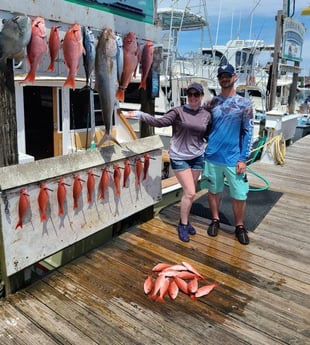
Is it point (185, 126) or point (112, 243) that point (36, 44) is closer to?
point (185, 126)

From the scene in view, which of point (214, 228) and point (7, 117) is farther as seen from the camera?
point (214, 228)

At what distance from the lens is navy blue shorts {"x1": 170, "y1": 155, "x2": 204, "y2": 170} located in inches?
139

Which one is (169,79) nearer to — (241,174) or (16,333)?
(241,174)

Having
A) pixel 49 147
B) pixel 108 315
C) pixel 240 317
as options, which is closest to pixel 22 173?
pixel 108 315

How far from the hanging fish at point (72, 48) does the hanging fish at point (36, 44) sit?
166 millimetres

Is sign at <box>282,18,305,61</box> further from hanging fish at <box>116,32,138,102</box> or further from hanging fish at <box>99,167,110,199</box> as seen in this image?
hanging fish at <box>99,167,110,199</box>

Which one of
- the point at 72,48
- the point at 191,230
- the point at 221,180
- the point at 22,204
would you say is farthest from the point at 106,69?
the point at 191,230

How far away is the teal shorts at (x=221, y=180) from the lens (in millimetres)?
3561

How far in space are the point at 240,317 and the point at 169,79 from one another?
13.0 meters

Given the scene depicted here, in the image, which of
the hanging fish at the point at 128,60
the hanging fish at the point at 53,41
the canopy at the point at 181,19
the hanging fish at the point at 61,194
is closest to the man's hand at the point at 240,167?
the hanging fish at the point at 128,60

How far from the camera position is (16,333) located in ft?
7.65

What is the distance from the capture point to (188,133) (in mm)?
3502

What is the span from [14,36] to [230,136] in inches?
84.0

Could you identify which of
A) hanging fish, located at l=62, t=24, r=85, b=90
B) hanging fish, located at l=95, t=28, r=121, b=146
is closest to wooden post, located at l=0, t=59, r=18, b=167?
hanging fish, located at l=62, t=24, r=85, b=90
